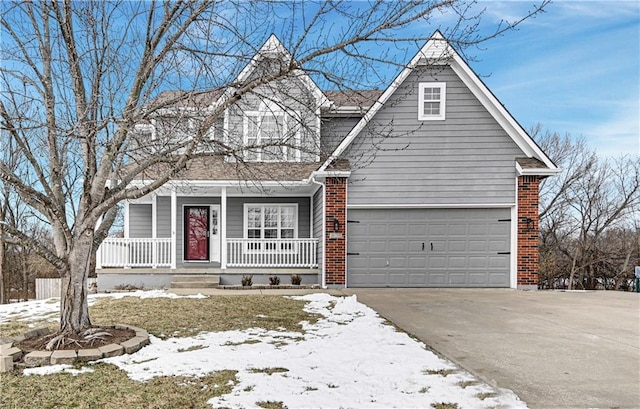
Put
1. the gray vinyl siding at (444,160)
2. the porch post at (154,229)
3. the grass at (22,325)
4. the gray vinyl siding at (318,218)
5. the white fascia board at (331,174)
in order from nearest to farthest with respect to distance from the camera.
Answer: the grass at (22,325), the white fascia board at (331,174), the gray vinyl siding at (444,160), the gray vinyl siding at (318,218), the porch post at (154,229)

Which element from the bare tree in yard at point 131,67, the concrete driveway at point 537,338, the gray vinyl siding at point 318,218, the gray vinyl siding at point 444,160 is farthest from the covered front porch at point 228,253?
the bare tree in yard at point 131,67

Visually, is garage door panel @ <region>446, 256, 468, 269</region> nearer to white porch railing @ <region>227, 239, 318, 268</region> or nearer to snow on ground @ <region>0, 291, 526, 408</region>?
white porch railing @ <region>227, 239, 318, 268</region>

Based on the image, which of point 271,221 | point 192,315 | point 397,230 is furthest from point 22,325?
point 397,230

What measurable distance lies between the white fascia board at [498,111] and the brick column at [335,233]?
169 inches

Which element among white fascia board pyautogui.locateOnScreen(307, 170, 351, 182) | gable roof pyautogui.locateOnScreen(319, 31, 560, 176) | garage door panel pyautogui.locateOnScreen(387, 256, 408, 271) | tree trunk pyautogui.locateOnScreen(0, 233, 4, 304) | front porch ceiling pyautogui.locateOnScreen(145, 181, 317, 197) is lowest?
tree trunk pyautogui.locateOnScreen(0, 233, 4, 304)

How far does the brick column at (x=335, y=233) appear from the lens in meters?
12.0

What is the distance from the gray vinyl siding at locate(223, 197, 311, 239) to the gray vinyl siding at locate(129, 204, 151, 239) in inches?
108

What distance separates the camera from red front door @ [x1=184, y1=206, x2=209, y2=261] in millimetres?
14794

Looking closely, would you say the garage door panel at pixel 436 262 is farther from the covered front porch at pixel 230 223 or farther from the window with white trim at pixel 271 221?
the window with white trim at pixel 271 221

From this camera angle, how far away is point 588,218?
73.6 ft

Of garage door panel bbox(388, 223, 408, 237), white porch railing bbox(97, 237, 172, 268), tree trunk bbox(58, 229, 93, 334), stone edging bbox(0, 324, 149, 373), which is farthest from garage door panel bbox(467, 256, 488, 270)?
tree trunk bbox(58, 229, 93, 334)

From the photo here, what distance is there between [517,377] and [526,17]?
3.83 m

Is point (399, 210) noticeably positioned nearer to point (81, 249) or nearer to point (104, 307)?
point (104, 307)

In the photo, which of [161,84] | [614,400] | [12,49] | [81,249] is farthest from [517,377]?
[12,49]
